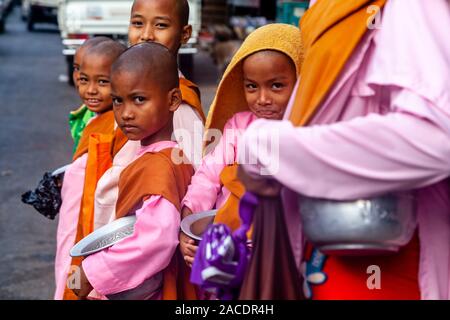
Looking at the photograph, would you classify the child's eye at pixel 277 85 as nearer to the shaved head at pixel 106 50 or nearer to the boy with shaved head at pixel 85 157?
the boy with shaved head at pixel 85 157

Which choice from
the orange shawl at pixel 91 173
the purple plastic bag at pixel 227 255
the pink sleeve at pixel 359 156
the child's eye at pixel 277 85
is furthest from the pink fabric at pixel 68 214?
the pink sleeve at pixel 359 156

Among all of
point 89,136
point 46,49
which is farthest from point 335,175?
point 46,49

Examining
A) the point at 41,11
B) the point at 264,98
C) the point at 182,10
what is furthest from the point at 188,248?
the point at 41,11

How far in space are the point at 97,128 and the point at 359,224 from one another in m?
2.09

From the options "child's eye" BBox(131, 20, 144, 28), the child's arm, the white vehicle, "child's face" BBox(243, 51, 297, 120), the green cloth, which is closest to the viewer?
"child's face" BBox(243, 51, 297, 120)

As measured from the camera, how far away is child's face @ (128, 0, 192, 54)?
338cm

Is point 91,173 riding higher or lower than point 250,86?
lower

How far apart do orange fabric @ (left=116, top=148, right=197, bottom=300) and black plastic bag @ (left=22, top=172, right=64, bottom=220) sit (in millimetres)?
859

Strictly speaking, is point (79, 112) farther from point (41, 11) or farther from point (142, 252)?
point (41, 11)

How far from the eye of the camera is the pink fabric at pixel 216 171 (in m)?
2.81

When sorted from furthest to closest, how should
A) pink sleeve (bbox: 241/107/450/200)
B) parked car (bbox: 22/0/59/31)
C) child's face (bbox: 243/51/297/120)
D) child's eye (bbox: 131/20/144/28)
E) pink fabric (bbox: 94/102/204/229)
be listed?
parked car (bbox: 22/0/59/31) < child's eye (bbox: 131/20/144/28) < pink fabric (bbox: 94/102/204/229) < child's face (bbox: 243/51/297/120) < pink sleeve (bbox: 241/107/450/200)

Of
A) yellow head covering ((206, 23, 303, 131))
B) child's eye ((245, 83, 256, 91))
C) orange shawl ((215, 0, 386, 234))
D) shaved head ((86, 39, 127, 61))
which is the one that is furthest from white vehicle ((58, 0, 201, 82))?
orange shawl ((215, 0, 386, 234))

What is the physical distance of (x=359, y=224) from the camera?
5.98 feet

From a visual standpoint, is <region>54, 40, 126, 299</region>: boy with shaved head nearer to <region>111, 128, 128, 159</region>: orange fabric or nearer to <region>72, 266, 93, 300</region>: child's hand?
<region>111, 128, 128, 159</region>: orange fabric
